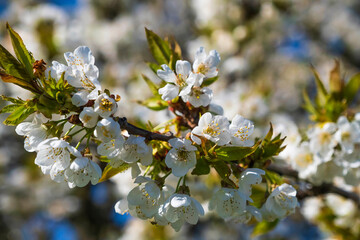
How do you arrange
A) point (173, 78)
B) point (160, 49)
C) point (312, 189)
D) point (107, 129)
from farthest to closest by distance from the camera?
point (312, 189) → point (160, 49) → point (173, 78) → point (107, 129)

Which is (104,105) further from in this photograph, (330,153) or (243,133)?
(330,153)

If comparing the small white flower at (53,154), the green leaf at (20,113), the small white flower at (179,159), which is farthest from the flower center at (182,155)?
the green leaf at (20,113)

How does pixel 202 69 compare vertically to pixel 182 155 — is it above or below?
above

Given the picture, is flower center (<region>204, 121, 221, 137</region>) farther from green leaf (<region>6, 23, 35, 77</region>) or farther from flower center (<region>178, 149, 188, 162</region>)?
green leaf (<region>6, 23, 35, 77</region>)

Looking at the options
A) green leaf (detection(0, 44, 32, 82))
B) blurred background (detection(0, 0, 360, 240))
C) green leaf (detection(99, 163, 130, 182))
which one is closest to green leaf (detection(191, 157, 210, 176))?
green leaf (detection(99, 163, 130, 182))

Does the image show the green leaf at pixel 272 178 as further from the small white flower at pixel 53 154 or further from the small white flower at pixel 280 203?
the small white flower at pixel 53 154

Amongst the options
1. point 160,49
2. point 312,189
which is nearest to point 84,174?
point 160,49

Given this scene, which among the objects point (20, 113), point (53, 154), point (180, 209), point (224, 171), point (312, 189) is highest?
point (20, 113)

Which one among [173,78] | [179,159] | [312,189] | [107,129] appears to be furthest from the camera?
[312,189]
